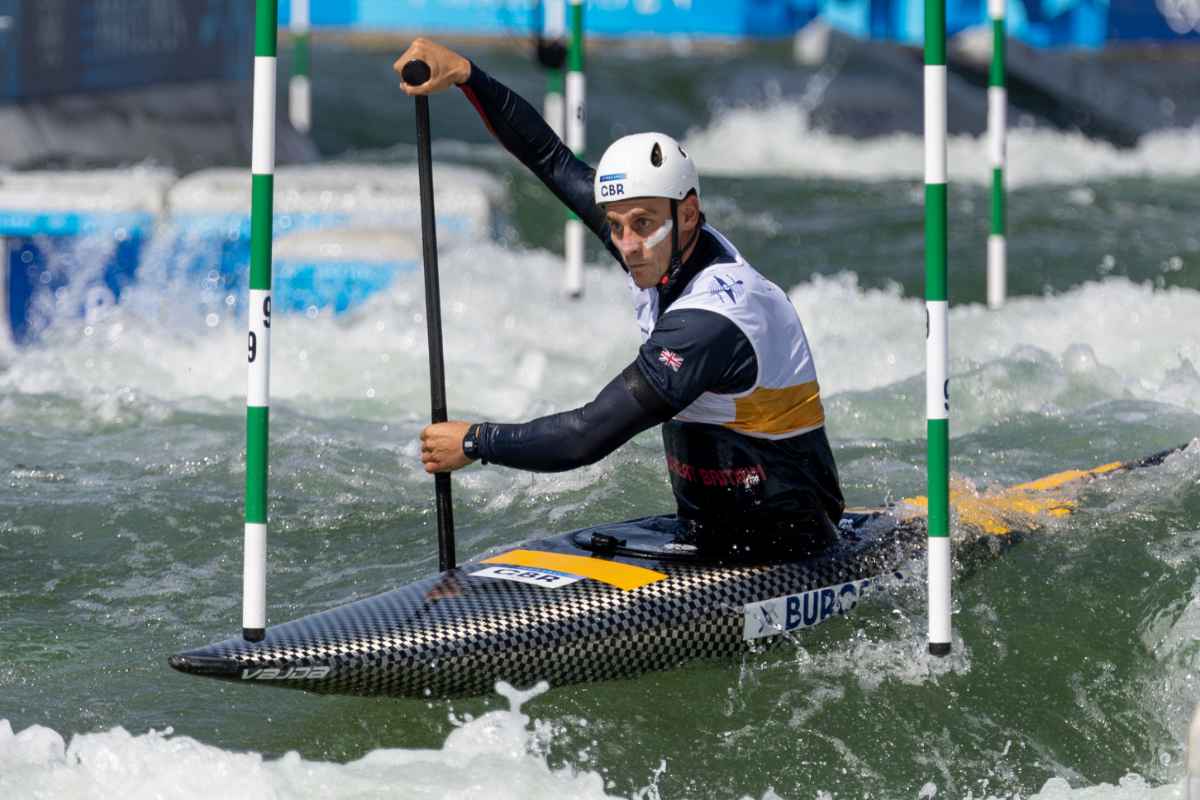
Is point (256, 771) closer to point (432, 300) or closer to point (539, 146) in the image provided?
point (432, 300)

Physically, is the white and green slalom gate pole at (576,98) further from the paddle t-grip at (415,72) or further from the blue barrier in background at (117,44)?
the paddle t-grip at (415,72)

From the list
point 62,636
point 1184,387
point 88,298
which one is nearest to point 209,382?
point 88,298

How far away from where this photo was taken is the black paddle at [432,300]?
429 cm

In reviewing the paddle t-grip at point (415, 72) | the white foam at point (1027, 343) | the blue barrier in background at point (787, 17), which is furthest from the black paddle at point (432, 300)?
the blue barrier in background at point (787, 17)

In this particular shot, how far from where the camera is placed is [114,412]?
6.88 metres

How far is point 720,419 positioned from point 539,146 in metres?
1.04

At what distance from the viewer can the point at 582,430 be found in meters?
3.95

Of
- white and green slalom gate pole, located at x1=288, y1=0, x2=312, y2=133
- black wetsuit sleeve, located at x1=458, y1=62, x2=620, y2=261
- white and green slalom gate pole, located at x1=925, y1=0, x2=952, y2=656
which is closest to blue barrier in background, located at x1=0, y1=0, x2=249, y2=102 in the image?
white and green slalom gate pole, located at x1=288, y1=0, x2=312, y2=133

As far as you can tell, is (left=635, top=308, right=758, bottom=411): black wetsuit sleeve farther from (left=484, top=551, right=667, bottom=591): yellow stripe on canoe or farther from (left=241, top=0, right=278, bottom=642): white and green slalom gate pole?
(left=241, top=0, right=278, bottom=642): white and green slalom gate pole

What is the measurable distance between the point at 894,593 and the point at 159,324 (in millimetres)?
5011

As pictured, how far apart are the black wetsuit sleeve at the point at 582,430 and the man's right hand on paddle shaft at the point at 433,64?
84 cm

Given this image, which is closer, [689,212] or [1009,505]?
[689,212]

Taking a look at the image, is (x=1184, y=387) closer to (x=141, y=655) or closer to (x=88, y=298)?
(x=141, y=655)

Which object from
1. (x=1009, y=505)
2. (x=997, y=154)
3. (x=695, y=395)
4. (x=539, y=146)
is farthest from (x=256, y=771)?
(x=997, y=154)
